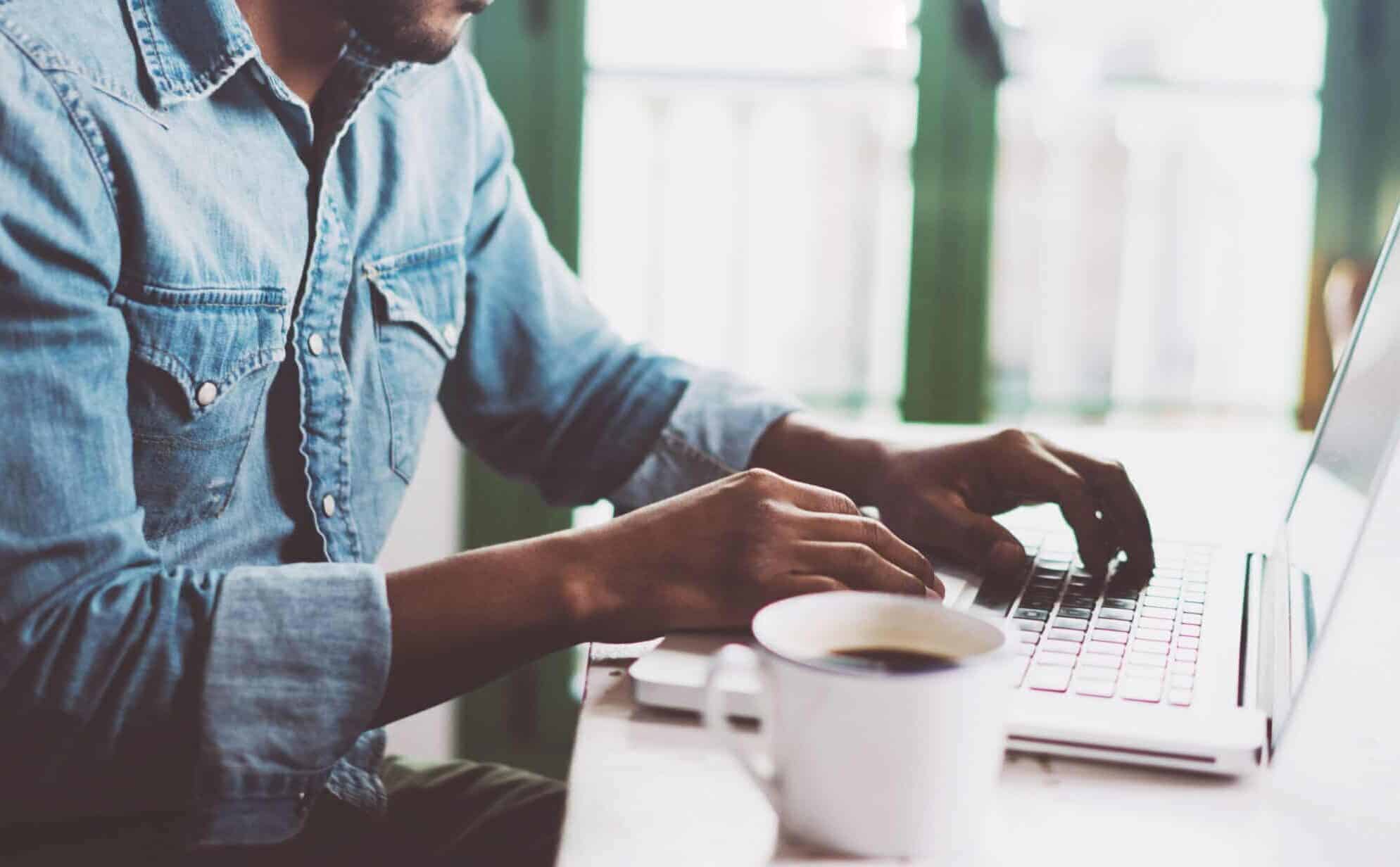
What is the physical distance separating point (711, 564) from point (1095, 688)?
0.61 feet

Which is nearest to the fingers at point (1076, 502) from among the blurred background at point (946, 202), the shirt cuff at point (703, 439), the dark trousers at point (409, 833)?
the shirt cuff at point (703, 439)

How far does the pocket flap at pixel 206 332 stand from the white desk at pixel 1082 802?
11.6 inches

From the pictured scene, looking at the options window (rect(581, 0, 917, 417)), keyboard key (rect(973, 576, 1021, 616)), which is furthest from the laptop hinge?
window (rect(581, 0, 917, 417))

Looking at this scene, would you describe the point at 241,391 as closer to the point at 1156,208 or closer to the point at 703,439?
the point at 703,439

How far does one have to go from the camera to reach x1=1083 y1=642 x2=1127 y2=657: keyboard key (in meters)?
0.63

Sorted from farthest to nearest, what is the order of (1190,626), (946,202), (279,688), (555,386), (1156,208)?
(1156,208) → (946,202) → (555,386) → (1190,626) → (279,688)

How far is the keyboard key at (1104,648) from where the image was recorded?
628 millimetres

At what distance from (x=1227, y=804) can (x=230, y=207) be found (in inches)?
23.9

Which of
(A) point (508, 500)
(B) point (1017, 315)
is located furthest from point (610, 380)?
(B) point (1017, 315)

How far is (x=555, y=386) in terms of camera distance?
108 cm

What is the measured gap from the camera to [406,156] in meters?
0.94

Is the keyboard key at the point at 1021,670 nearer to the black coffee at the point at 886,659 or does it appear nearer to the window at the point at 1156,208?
the black coffee at the point at 886,659

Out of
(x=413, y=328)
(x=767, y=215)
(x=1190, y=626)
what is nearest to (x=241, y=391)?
(x=413, y=328)

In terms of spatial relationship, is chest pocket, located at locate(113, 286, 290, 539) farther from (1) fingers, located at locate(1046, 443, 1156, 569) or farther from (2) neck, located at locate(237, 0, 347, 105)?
(1) fingers, located at locate(1046, 443, 1156, 569)
